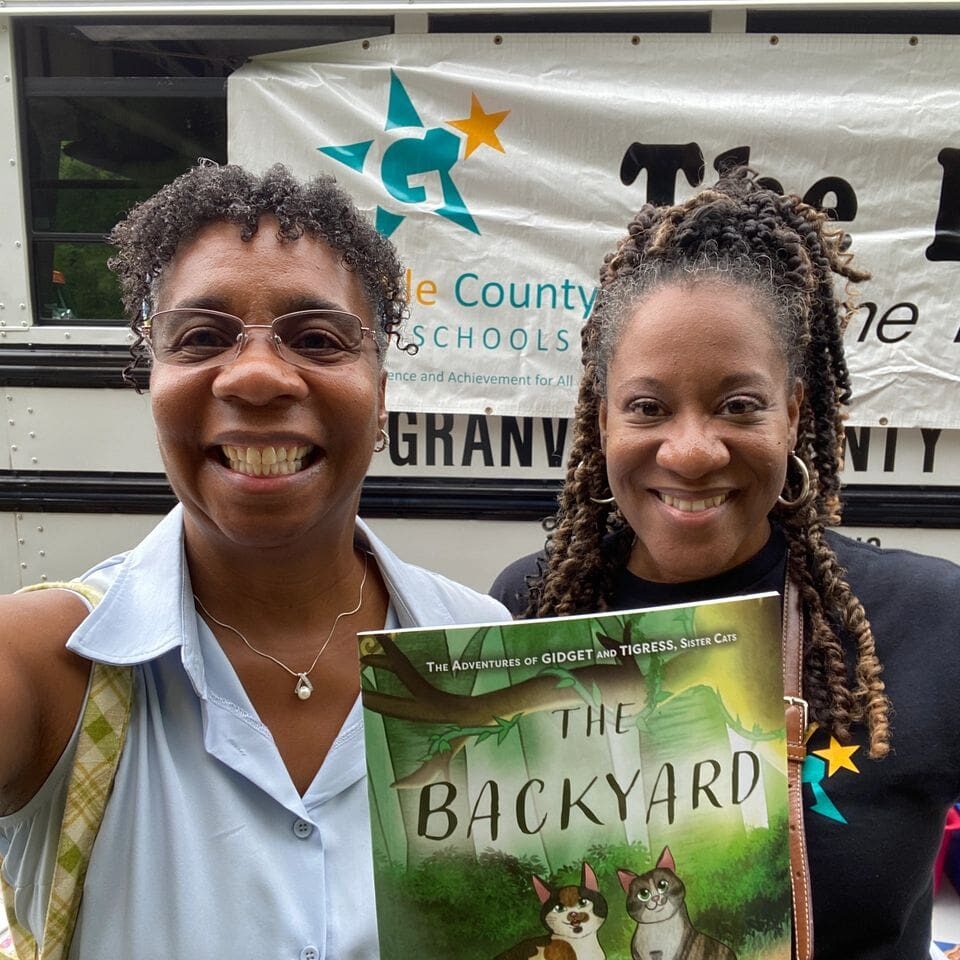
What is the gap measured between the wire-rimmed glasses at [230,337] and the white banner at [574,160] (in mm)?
1511

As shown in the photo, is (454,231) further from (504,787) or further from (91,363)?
(504,787)

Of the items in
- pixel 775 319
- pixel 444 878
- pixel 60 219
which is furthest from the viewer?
pixel 60 219

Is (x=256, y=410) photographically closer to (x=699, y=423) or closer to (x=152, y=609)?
(x=152, y=609)

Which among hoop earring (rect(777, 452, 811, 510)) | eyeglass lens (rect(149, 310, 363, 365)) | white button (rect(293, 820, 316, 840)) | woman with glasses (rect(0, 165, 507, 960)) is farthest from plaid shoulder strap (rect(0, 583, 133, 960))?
hoop earring (rect(777, 452, 811, 510))

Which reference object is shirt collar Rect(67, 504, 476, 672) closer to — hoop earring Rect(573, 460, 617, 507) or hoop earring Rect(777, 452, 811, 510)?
hoop earring Rect(573, 460, 617, 507)

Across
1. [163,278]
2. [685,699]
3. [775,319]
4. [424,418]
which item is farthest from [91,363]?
[685,699]

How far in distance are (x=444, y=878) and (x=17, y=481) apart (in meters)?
2.39

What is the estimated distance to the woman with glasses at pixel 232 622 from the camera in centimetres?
86

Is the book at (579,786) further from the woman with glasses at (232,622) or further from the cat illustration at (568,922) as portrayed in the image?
the woman with glasses at (232,622)

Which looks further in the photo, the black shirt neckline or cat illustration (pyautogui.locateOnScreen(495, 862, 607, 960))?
the black shirt neckline

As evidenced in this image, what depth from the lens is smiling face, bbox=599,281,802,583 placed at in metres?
1.20

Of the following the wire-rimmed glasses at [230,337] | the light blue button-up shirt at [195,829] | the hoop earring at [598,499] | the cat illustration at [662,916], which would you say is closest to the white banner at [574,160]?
the hoop earring at [598,499]

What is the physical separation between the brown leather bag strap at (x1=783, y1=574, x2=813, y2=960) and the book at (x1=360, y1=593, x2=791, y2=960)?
19 cm

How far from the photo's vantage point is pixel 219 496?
0.99m
